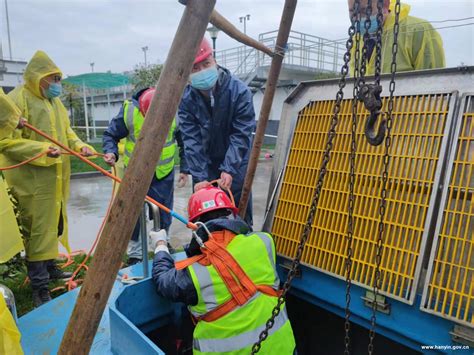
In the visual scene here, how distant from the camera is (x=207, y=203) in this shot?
2.04 metres

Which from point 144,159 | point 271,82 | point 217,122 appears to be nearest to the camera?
point 144,159

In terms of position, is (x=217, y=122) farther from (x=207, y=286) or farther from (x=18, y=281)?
(x=18, y=281)

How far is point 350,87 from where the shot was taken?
2.16m

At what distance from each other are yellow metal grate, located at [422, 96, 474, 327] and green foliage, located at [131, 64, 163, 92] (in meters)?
16.1

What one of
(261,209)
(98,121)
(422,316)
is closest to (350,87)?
(422,316)

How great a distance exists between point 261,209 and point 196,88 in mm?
4208

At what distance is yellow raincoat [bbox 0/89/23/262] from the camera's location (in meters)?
2.38

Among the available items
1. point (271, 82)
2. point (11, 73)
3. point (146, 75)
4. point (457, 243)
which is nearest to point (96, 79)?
point (146, 75)

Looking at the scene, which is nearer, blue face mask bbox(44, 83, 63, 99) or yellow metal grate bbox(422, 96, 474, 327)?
yellow metal grate bbox(422, 96, 474, 327)

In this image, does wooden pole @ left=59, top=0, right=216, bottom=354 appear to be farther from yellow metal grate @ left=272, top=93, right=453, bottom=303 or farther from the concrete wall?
the concrete wall

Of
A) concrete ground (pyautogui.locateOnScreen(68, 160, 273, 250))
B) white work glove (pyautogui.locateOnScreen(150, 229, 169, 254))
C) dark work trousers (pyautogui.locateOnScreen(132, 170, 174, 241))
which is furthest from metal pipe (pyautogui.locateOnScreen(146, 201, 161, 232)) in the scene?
concrete ground (pyautogui.locateOnScreen(68, 160, 273, 250))

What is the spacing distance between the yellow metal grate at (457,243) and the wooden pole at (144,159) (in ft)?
4.00

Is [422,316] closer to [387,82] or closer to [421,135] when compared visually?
[421,135]

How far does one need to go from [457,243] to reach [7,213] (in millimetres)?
2549
